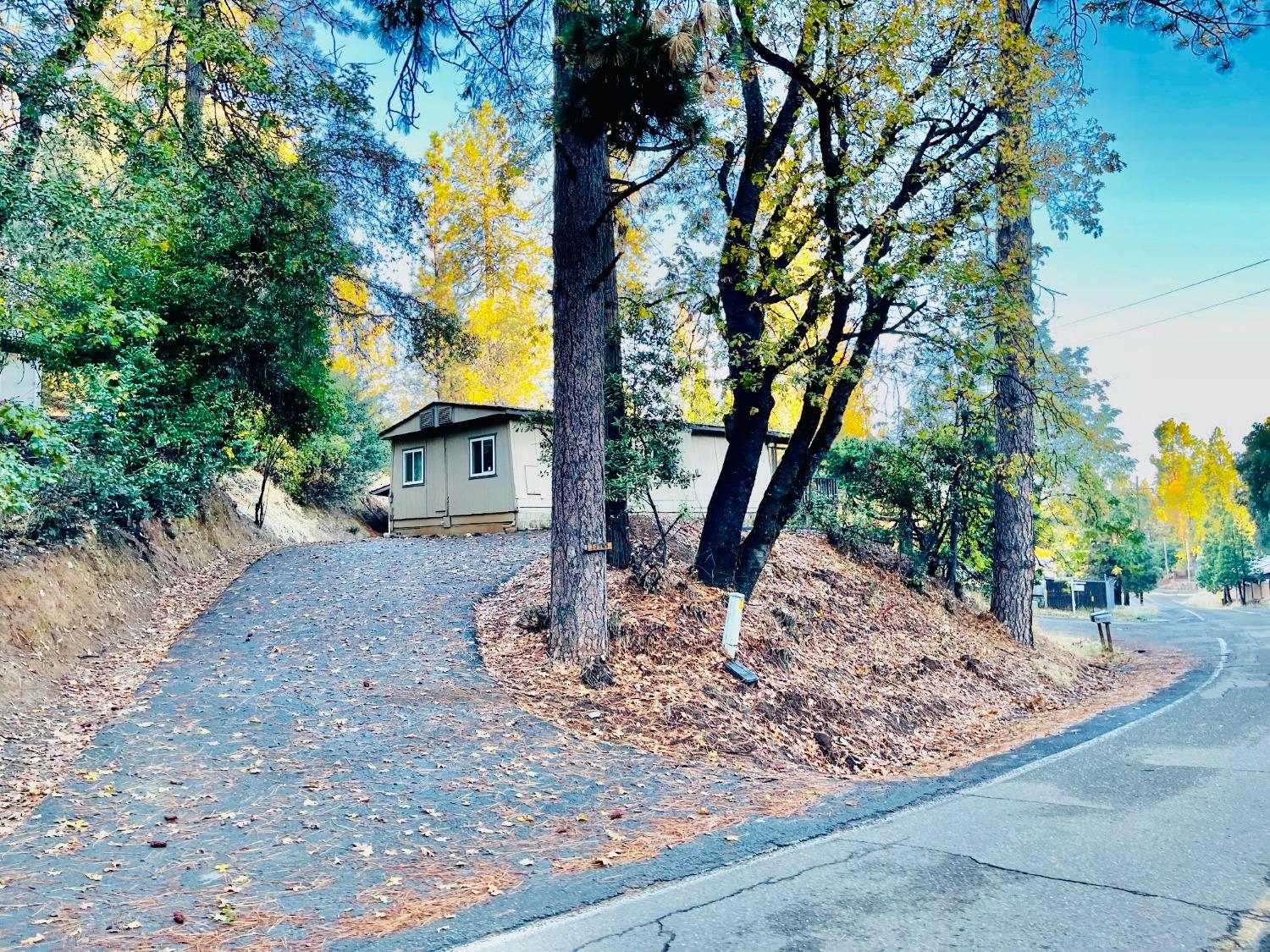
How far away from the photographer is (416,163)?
520 inches

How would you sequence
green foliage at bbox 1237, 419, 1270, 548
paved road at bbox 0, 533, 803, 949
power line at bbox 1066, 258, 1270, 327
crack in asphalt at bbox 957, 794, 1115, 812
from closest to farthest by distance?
paved road at bbox 0, 533, 803, 949 → crack in asphalt at bbox 957, 794, 1115, 812 → power line at bbox 1066, 258, 1270, 327 → green foliage at bbox 1237, 419, 1270, 548

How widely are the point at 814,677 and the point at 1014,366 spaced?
6274 millimetres

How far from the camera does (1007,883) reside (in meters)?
3.83

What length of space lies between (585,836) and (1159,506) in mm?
72343

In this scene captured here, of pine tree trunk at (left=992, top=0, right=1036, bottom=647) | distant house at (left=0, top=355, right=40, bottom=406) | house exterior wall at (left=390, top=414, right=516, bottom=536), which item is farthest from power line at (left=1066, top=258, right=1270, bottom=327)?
distant house at (left=0, top=355, right=40, bottom=406)

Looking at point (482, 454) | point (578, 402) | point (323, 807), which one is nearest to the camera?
point (323, 807)

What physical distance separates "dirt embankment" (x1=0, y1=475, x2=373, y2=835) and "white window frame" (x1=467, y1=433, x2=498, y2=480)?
22.8 ft

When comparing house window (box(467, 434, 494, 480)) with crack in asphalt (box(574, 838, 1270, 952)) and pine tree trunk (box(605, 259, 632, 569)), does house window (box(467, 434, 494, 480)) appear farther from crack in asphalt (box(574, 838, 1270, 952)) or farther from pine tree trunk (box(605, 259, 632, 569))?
crack in asphalt (box(574, 838, 1270, 952))

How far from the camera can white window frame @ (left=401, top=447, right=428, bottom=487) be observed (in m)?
23.3

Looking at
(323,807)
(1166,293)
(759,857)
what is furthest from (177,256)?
(1166,293)

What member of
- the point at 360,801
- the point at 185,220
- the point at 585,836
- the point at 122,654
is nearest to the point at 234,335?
the point at 185,220

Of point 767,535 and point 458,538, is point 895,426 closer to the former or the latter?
point 767,535

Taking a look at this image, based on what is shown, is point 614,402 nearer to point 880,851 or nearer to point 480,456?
point 880,851

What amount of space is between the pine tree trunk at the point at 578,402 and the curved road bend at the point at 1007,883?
13.8 ft
